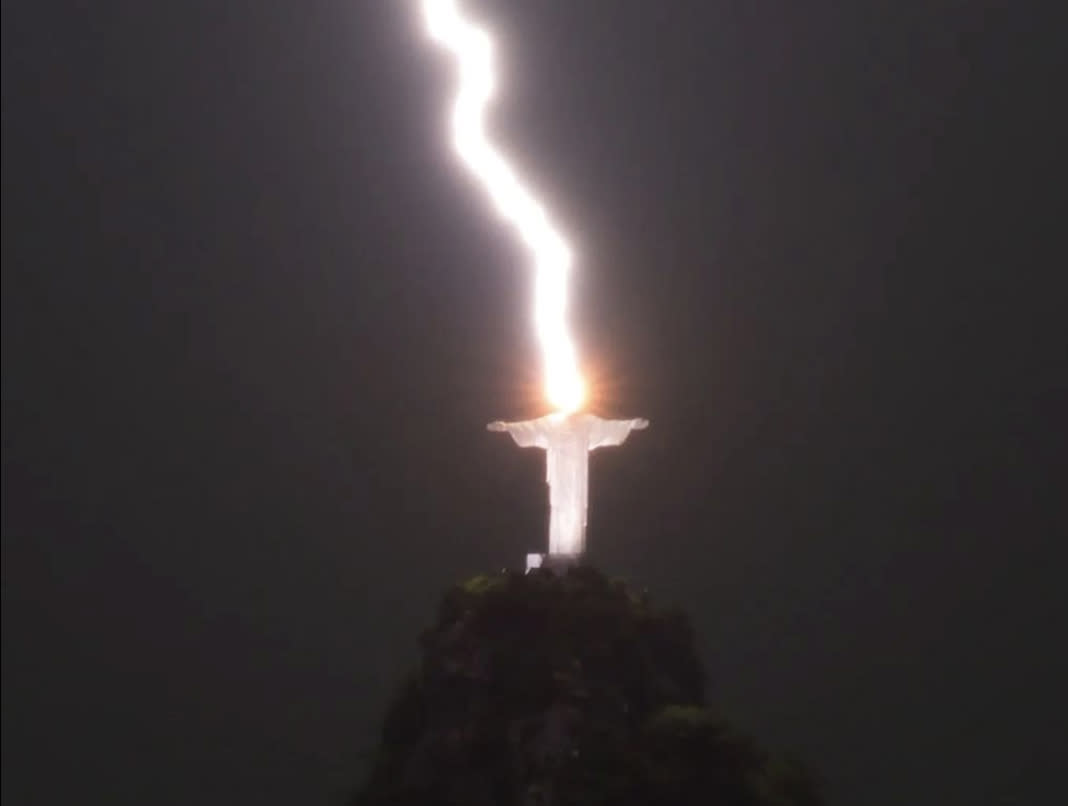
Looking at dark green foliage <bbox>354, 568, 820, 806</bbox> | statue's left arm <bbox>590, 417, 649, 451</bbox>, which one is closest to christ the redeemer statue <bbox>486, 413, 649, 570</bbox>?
statue's left arm <bbox>590, 417, 649, 451</bbox>

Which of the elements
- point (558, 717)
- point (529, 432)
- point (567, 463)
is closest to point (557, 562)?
point (567, 463)

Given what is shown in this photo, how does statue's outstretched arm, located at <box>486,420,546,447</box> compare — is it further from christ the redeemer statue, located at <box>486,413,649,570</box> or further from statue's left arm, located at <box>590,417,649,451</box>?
statue's left arm, located at <box>590,417,649,451</box>

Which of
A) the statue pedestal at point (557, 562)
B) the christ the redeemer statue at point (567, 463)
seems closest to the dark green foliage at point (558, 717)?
the statue pedestal at point (557, 562)

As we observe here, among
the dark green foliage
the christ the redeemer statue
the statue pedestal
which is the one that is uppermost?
the christ the redeemer statue

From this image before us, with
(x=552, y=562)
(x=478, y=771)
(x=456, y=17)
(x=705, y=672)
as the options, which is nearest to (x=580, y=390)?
(x=552, y=562)

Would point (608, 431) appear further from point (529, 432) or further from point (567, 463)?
point (529, 432)

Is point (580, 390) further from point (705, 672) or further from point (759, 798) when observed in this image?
point (759, 798)

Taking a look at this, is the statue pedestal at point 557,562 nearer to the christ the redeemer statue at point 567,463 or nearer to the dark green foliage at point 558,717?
the christ the redeemer statue at point 567,463
